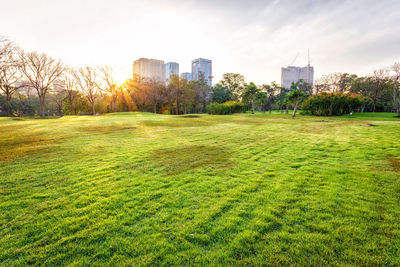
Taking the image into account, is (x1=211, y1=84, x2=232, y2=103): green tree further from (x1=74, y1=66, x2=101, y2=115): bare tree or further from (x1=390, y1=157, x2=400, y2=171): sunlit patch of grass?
(x1=390, y1=157, x2=400, y2=171): sunlit patch of grass

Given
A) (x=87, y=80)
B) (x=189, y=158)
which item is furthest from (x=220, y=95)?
(x=189, y=158)

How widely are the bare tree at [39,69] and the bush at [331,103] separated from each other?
44484 millimetres

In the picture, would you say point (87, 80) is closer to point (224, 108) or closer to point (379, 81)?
point (224, 108)

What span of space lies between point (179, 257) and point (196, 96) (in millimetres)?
45722

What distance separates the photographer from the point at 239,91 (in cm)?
5894

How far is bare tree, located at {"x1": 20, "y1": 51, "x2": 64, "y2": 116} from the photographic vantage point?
94.2 ft

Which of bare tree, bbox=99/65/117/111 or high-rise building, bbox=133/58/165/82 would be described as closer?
bare tree, bbox=99/65/117/111

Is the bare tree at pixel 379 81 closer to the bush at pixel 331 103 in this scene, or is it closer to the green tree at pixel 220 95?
the bush at pixel 331 103

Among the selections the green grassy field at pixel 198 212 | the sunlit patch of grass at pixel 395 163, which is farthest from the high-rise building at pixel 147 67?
the sunlit patch of grass at pixel 395 163

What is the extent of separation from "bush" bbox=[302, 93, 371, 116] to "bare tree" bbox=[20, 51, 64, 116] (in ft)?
146

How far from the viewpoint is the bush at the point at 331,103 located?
2747 cm

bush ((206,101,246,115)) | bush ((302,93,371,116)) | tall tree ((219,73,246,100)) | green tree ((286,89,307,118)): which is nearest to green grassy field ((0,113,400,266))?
green tree ((286,89,307,118))

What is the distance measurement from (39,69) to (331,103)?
48269 mm

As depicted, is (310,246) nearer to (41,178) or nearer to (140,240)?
(140,240)
